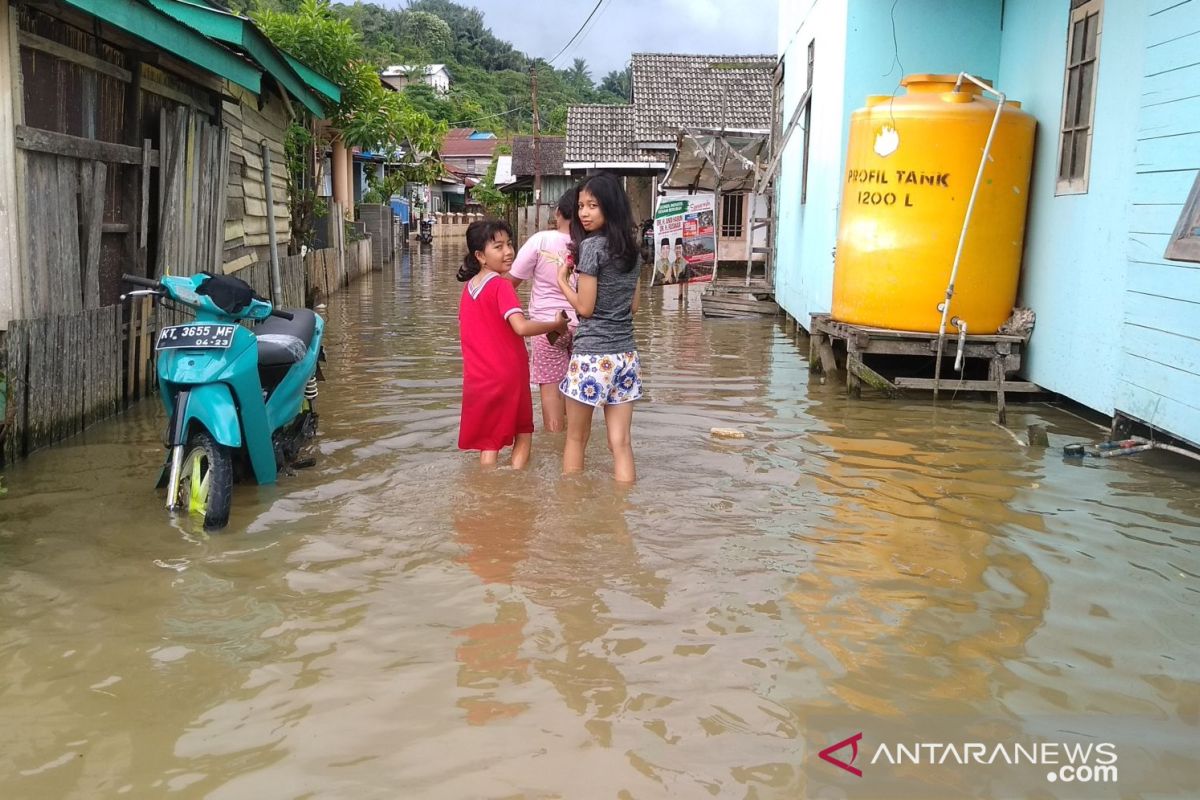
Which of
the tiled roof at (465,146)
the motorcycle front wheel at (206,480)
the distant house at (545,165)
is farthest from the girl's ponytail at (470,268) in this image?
the tiled roof at (465,146)

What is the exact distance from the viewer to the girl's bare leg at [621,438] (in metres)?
5.47

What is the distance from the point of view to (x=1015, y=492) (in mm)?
5574

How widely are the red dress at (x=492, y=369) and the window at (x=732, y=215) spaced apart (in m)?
19.6

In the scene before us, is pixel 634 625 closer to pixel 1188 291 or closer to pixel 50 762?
pixel 50 762

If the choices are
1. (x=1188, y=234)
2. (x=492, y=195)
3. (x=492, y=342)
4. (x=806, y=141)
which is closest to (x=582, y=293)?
(x=492, y=342)

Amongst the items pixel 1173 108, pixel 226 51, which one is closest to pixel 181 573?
pixel 226 51

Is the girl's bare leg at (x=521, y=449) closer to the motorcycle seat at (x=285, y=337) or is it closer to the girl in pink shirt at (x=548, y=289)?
the girl in pink shirt at (x=548, y=289)

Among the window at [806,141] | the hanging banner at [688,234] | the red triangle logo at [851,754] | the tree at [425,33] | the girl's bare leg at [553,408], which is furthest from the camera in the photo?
the tree at [425,33]

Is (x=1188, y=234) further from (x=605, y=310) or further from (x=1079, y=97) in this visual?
(x=1079, y=97)

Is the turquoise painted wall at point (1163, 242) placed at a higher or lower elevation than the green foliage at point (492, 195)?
lower

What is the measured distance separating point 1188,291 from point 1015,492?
1608 mm

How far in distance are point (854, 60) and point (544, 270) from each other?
17.3ft

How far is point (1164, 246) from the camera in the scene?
20.4 feet

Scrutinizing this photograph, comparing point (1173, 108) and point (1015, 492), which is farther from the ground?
point (1173, 108)
